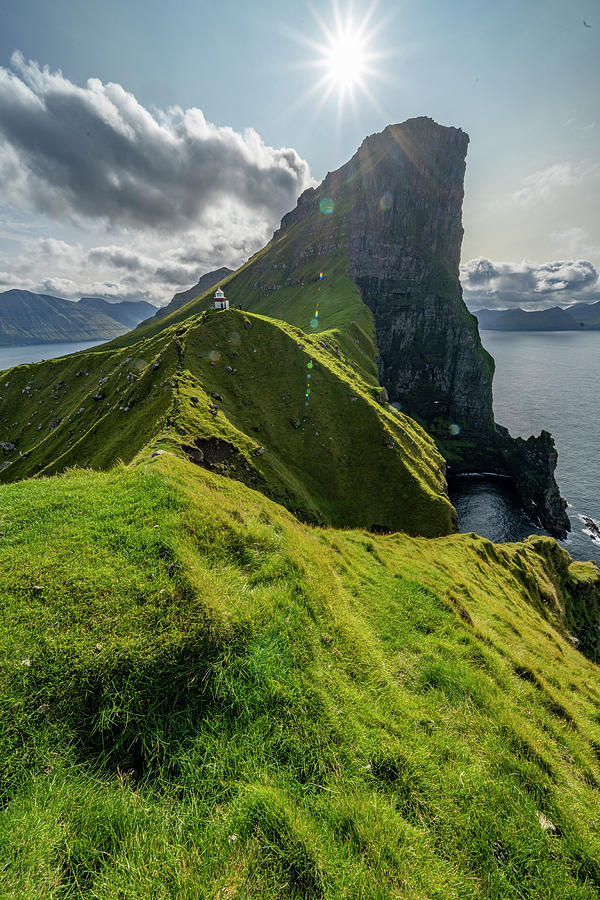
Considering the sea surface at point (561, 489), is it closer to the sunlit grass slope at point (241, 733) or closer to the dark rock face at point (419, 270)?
the dark rock face at point (419, 270)

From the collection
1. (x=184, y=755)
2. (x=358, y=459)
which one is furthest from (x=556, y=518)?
(x=184, y=755)

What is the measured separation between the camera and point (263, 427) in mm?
46875

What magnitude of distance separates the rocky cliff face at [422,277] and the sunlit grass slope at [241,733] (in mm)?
118665

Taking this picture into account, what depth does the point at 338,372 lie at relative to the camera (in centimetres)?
6056

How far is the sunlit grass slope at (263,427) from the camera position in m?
36.4

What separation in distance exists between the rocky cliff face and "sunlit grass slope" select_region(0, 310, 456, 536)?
3049 inches

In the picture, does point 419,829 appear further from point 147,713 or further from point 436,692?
point 147,713

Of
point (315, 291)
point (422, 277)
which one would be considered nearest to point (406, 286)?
point (422, 277)

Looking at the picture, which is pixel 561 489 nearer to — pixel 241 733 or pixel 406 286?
pixel 406 286

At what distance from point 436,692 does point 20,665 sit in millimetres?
9112

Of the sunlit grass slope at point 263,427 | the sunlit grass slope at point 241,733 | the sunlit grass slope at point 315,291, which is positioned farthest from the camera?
the sunlit grass slope at point 315,291

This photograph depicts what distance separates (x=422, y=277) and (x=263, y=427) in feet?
504

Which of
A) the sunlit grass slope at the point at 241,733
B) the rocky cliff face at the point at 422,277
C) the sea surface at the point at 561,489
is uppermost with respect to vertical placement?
the rocky cliff face at the point at 422,277

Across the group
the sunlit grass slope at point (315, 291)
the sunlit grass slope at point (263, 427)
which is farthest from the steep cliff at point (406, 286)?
the sunlit grass slope at point (263, 427)
